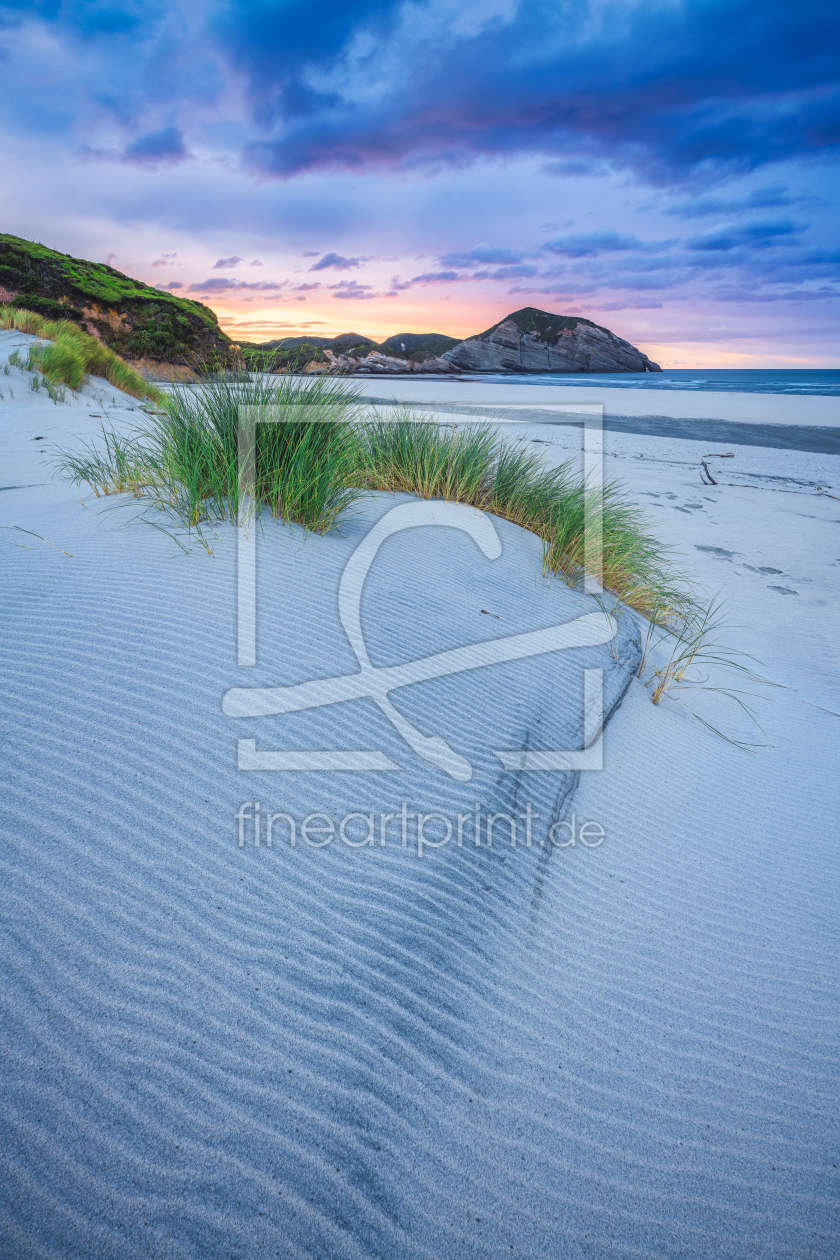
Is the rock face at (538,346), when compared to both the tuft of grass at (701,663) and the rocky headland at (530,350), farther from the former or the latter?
the tuft of grass at (701,663)

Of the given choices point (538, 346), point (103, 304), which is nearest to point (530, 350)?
point (538, 346)

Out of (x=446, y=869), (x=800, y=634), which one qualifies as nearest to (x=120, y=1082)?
(x=446, y=869)

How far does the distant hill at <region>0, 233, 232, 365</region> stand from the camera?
43.8ft

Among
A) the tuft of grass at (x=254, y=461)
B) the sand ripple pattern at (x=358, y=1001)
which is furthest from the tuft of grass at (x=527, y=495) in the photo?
the sand ripple pattern at (x=358, y=1001)

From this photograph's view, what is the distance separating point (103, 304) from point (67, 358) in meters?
8.11

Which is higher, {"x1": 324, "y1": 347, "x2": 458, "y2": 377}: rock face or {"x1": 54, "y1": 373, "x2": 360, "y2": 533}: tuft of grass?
{"x1": 324, "y1": 347, "x2": 458, "y2": 377}: rock face

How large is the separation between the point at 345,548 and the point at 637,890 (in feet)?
6.84

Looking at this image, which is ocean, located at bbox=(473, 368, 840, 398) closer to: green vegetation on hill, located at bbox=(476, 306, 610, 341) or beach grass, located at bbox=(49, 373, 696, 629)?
green vegetation on hill, located at bbox=(476, 306, 610, 341)

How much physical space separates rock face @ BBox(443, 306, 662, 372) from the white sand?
184 ft

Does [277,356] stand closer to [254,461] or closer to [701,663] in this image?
[254,461]

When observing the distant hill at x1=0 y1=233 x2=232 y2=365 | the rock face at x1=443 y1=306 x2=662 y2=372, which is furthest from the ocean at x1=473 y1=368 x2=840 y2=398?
the distant hill at x1=0 y1=233 x2=232 y2=365

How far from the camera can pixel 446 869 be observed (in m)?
1.61

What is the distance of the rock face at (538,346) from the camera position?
176ft

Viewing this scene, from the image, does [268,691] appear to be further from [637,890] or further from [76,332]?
[76,332]
